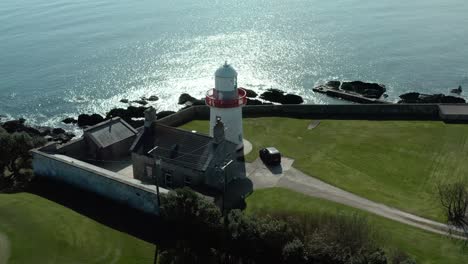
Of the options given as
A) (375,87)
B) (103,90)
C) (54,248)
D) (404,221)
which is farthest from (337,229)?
(103,90)

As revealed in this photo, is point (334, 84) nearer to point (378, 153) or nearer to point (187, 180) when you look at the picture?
point (378, 153)

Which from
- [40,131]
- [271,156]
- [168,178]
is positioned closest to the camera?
[168,178]

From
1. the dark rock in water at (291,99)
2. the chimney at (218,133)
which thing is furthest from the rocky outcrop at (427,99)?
the chimney at (218,133)

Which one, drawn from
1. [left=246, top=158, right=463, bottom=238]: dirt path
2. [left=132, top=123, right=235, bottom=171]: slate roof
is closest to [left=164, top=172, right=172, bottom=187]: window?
[left=132, top=123, right=235, bottom=171]: slate roof

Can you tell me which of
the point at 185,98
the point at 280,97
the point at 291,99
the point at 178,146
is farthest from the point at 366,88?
the point at 178,146

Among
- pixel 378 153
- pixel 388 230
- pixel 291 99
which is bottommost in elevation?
pixel 291 99

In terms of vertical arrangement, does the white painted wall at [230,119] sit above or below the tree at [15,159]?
above

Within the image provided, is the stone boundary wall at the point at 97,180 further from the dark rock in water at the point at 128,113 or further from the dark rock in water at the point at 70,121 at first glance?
the dark rock in water at the point at 70,121
